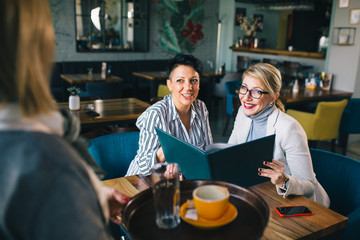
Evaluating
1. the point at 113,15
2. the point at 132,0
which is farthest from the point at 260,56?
the point at 113,15

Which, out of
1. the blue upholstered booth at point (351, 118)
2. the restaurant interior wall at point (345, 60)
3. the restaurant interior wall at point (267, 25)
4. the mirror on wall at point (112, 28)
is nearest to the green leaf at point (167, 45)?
the mirror on wall at point (112, 28)

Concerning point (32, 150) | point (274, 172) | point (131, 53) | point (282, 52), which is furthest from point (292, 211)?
point (131, 53)

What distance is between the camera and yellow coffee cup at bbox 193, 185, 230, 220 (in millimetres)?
898

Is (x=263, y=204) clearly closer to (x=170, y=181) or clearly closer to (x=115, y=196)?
(x=170, y=181)

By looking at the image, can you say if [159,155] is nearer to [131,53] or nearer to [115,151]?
[115,151]

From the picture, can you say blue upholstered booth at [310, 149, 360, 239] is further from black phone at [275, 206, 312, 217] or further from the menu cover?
the menu cover

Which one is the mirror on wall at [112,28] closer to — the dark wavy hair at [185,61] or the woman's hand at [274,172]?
the dark wavy hair at [185,61]

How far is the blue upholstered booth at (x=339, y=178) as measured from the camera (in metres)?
1.70

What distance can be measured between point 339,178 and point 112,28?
8.64 meters

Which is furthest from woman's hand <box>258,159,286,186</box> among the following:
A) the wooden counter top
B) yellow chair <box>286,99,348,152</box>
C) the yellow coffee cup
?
the wooden counter top

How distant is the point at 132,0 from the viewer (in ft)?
26.7

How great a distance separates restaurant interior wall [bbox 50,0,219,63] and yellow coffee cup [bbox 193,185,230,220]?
722 cm

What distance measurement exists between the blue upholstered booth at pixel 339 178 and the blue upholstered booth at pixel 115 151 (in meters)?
1.13

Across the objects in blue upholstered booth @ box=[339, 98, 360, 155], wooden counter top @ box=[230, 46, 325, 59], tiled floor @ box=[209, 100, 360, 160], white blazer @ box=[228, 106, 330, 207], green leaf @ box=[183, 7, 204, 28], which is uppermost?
green leaf @ box=[183, 7, 204, 28]
